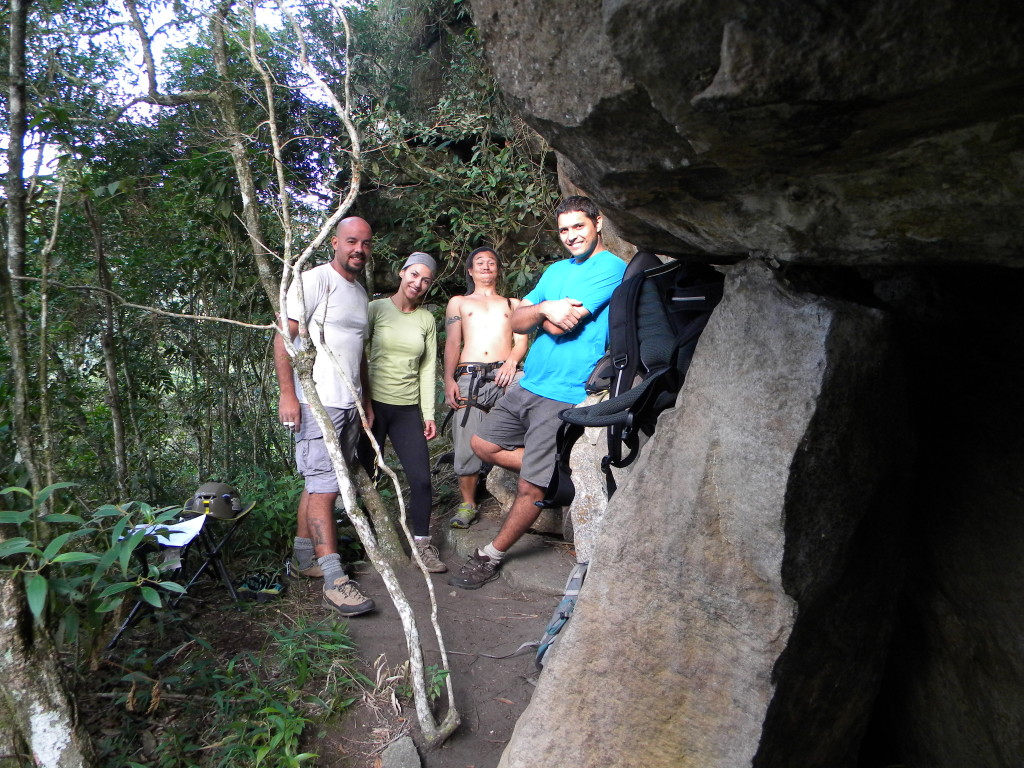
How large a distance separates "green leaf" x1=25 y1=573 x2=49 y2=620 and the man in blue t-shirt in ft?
7.59

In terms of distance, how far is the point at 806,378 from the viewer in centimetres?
149

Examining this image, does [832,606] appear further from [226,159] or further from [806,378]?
[226,159]

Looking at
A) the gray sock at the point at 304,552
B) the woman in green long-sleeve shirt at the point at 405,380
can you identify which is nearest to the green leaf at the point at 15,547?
the gray sock at the point at 304,552

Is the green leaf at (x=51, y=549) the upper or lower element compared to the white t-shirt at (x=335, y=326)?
lower

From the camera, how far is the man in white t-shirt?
3613 mm

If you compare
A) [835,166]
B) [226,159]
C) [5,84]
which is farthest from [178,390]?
[835,166]

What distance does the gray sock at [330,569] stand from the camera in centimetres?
360

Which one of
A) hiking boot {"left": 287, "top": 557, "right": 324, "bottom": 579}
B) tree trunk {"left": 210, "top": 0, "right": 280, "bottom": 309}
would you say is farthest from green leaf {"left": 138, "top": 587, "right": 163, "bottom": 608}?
tree trunk {"left": 210, "top": 0, "right": 280, "bottom": 309}

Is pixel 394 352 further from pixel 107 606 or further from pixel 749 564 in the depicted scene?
pixel 749 564

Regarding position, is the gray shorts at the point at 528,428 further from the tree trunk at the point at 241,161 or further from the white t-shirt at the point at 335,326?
the tree trunk at the point at 241,161

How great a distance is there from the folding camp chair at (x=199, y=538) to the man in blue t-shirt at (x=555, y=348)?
4.43 feet

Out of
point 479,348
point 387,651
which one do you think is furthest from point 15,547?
point 479,348

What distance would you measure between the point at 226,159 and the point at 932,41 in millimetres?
5720

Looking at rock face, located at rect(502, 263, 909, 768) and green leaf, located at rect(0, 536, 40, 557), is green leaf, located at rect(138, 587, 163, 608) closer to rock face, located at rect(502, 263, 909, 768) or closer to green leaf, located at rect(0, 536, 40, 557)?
green leaf, located at rect(0, 536, 40, 557)
